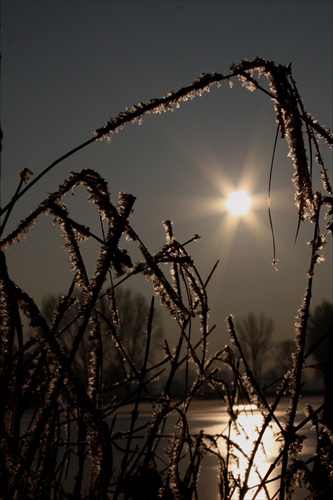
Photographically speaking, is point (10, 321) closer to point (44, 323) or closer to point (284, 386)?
point (44, 323)

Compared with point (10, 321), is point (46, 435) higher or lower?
lower

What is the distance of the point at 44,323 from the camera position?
0.66m

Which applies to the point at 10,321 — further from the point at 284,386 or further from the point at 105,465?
the point at 284,386

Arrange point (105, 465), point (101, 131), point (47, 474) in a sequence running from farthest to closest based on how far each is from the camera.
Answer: point (47, 474) → point (101, 131) → point (105, 465)

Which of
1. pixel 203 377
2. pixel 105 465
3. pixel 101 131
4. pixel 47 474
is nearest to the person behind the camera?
pixel 105 465

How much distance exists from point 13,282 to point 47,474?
11.6 inches

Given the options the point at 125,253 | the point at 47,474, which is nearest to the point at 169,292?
the point at 125,253

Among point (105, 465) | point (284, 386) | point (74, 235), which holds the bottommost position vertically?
point (105, 465)

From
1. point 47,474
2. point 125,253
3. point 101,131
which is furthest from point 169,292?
point 47,474

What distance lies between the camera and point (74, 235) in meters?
0.87

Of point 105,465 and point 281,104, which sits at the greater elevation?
point 281,104

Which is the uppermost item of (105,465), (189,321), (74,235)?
(74,235)

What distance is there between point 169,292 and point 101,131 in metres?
0.23

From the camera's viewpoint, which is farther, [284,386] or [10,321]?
[284,386]
